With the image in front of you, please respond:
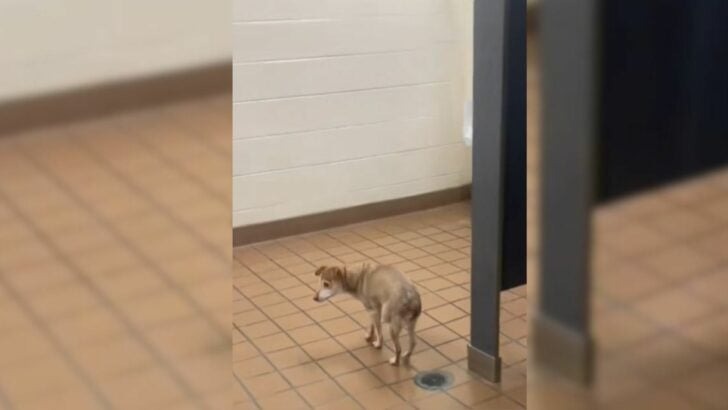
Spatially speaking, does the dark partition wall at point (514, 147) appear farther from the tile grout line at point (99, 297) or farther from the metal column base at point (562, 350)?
the tile grout line at point (99, 297)

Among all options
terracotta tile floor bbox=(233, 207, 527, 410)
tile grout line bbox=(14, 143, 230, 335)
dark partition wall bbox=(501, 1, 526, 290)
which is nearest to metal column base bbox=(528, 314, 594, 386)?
tile grout line bbox=(14, 143, 230, 335)

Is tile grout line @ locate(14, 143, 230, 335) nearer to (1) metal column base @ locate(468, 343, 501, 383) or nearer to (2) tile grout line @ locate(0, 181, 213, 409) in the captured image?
(2) tile grout line @ locate(0, 181, 213, 409)

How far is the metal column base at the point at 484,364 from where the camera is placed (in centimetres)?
193

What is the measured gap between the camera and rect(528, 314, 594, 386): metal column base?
0.51 m

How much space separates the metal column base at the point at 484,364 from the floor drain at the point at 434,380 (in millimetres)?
70

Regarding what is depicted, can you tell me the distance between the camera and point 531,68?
463mm

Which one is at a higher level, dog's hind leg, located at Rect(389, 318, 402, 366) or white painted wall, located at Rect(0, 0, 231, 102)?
white painted wall, located at Rect(0, 0, 231, 102)

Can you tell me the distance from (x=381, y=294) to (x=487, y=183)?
42 cm

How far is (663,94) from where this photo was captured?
0.48 meters

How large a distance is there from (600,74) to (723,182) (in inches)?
4.4

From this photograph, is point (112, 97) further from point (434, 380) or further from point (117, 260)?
point (434, 380)

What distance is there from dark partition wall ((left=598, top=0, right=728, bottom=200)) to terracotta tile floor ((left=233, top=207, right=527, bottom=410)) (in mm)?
1426

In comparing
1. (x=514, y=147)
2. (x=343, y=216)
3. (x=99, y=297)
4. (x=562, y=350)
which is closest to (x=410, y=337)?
(x=514, y=147)

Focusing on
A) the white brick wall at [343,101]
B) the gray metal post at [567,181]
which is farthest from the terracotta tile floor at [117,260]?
the white brick wall at [343,101]
